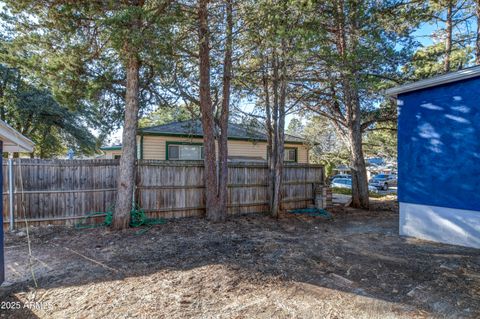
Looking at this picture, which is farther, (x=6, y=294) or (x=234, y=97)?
(x=234, y=97)

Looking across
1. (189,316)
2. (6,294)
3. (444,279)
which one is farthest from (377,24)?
(6,294)

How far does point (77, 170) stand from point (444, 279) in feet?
25.3

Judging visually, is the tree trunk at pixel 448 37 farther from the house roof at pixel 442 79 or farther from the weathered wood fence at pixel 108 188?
the weathered wood fence at pixel 108 188

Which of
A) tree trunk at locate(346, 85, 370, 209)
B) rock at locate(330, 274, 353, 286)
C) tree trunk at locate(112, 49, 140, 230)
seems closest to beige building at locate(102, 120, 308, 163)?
tree trunk at locate(112, 49, 140, 230)

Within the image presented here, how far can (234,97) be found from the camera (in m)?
9.82

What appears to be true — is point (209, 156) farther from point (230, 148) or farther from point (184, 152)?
point (230, 148)

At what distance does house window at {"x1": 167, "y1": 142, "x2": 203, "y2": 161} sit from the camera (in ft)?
38.6

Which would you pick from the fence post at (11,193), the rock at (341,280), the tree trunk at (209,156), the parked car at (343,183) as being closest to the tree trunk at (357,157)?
the tree trunk at (209,156)

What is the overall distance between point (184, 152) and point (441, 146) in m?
8.86

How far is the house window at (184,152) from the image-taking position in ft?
38.6

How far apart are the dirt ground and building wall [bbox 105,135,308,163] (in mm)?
5009

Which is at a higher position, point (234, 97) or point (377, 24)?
point (377, 24)

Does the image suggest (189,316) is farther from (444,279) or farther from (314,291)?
(444,279)

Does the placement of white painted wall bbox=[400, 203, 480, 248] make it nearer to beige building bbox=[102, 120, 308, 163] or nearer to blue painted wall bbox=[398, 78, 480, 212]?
blue painted wall bbox=[398, 78, 480, 212]
